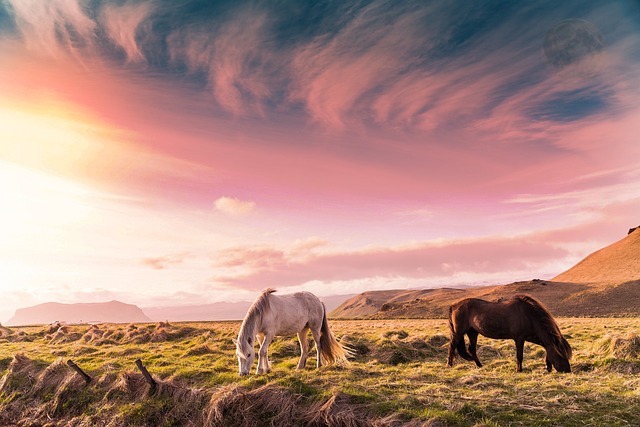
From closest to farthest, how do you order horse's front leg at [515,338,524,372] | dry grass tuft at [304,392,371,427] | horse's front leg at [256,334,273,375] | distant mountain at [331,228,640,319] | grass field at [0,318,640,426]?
grass field at [0,318,640,426] < dry grass tuft at [304,392,371,427] < horse's front leg at [256,334,273,375] < horse's front leg at [515,338,524,372] < distant mountain at [331,228,640,319]

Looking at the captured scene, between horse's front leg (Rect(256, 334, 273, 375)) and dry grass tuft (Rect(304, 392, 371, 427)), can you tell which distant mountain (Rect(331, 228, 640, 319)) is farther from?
dry grass tuft (Rect(304, 392, 371, 427))

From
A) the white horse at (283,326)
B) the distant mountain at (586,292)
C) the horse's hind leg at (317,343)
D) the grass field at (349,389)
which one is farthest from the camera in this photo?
the distant mountain at (586,292)

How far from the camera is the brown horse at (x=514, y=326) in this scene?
11.8 meters

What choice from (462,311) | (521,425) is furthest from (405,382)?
(462,311)

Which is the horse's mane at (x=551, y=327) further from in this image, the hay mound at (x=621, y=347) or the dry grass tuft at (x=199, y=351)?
the dry grass tuft at (x=199, y=351)

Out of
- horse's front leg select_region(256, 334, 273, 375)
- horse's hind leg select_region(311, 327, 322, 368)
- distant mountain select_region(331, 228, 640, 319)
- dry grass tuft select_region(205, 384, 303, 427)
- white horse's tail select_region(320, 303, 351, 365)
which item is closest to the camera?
dry grass tuft select_region(205, 384, 303, 427)

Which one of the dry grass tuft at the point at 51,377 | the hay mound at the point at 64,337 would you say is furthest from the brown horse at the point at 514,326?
the hay mound at the point at 64,337

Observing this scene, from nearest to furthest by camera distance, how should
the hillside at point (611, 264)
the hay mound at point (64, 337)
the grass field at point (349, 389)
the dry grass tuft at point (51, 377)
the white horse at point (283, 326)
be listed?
1. the grass field at point (349, 389)
2. the white horse at point (283, 326)
3. the dry grass tuft at point (51, 377)
4. the hay mound at point (64, 337)
5. the hillside at point (611, 264)

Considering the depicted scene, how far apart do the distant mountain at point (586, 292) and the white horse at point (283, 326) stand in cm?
5517

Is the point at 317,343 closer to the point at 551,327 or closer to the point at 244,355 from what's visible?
the point at 244,355

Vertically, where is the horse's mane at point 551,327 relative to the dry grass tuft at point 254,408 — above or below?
above

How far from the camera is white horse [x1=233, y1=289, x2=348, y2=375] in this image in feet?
39.2

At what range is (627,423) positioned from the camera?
726 centimetres

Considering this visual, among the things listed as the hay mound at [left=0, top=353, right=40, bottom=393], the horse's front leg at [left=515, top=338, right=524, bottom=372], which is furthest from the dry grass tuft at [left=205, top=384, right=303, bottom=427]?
the hay mound at [left=0, top=353, right=40, bottom=393]
